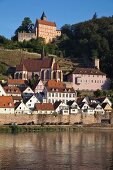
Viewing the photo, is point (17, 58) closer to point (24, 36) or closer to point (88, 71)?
point (24, 36)

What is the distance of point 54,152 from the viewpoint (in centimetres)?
3922

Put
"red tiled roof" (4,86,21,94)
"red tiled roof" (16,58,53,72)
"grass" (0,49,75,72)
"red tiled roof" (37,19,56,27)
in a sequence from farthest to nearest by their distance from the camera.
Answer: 1. "red tiled roof" (37,19,56,27)
2. "grass" (0,49,75,72)
3. "red tiled roof" (16,58,53,72)
4. "red tiled roof" (4,86,21,94)

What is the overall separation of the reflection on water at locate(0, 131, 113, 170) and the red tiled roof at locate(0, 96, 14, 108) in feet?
38.3

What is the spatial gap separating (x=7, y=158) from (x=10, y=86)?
128 feet

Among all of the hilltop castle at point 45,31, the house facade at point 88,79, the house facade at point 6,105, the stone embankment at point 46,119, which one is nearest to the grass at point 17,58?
the house facade at point 88,79

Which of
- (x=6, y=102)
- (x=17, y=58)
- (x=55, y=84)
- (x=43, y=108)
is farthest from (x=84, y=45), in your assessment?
(x=6, y=102)

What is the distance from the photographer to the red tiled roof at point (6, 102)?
207 ft

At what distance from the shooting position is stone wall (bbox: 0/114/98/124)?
61.2 meters

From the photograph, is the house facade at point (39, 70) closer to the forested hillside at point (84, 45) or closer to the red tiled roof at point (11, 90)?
the forested hillside at point (84, 45)

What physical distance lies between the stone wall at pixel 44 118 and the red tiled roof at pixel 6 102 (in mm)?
1903

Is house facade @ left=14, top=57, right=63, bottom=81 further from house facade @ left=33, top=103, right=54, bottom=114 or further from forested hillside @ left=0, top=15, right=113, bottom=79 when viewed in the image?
house facade @ left=33, top=103, right=54, bottom=114

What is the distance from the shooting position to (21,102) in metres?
65.5

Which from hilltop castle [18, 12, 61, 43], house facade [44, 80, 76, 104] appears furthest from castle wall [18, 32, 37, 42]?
house facade [44, 80, 76, 104]

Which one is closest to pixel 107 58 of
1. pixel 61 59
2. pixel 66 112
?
pixel 61 59
